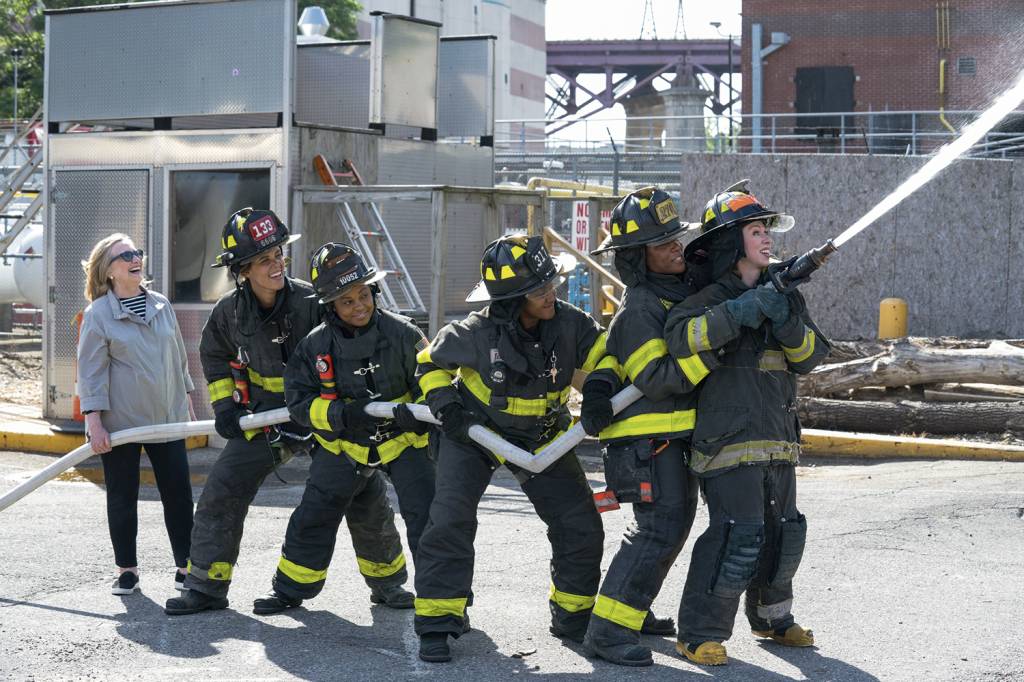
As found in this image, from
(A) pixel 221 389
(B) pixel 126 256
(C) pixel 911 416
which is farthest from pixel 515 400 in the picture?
(C) pixel 911 416

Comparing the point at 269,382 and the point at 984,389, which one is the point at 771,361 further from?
the point at 984,389

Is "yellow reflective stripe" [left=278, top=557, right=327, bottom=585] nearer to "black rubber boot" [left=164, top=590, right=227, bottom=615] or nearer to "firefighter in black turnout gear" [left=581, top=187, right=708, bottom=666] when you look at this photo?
"black rubber boot" [left=164, top=590, right=227, bottom=615]

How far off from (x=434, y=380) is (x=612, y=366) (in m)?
0.76

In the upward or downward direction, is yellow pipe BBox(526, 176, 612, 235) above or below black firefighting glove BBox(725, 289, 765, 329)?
above

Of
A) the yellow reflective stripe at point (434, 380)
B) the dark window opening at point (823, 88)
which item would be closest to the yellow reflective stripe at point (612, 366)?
the yellow reflective stripe at point (434, 380)

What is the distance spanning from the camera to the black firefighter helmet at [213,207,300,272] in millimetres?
6242

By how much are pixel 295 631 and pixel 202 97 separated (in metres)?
6.69

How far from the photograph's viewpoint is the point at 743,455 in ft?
17.3

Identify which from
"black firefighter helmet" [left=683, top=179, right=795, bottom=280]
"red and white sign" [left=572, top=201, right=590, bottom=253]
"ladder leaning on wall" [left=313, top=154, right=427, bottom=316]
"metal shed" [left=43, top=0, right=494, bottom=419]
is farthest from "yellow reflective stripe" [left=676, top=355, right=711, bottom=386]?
"red and white sign" [left=572, top=201, right=590, bottom=253]

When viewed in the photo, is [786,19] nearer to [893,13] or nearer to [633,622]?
[893,13]

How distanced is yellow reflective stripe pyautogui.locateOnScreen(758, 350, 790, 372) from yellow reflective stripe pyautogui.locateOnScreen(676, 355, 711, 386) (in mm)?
280

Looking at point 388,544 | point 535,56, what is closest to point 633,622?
point 388,544

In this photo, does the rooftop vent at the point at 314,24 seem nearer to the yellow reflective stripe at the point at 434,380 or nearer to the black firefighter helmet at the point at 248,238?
the black firefighter helmet at the point at 248,238

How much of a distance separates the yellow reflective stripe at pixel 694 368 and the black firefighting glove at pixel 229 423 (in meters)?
2.24
